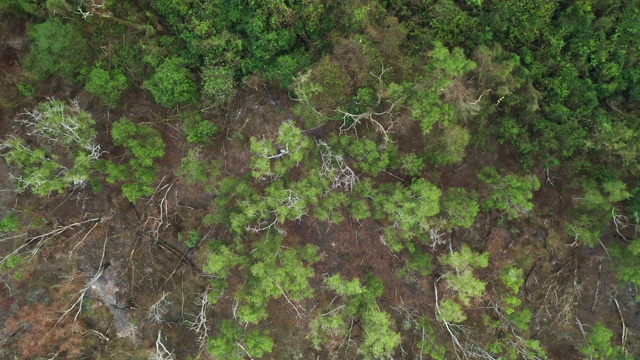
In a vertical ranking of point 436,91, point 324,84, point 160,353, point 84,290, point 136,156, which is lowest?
point 160,353

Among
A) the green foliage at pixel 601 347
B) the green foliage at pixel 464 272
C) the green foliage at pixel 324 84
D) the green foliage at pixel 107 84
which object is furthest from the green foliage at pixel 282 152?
the green foliage at pixel 601 347

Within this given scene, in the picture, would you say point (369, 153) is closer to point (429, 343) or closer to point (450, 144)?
point (450, 144)

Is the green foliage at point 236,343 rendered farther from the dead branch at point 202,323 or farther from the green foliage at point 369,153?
the green foliage at point 369,153

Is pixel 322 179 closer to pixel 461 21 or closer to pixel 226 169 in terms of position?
pixel 226 169

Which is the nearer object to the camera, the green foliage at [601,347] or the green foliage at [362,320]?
the green foliage at [362,320]

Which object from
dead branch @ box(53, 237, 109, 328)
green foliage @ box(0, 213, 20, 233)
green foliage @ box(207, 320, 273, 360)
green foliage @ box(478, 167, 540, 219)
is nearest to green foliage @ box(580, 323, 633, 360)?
green foliage @ box(478, 167, 540, 219)

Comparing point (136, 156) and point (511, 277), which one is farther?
point (511, 277)

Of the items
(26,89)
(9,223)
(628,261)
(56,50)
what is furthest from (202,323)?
(628,261)
